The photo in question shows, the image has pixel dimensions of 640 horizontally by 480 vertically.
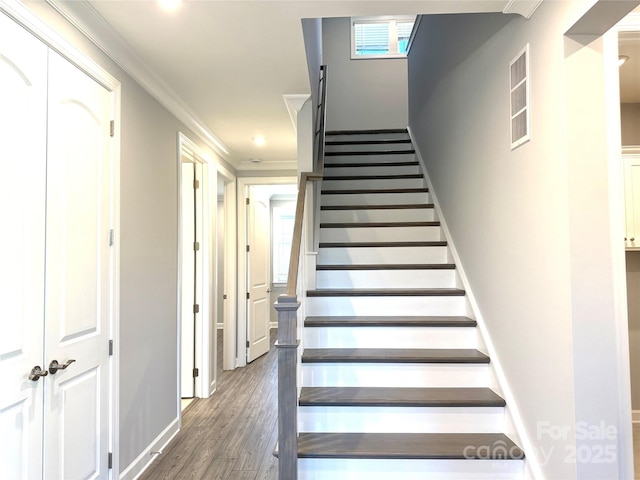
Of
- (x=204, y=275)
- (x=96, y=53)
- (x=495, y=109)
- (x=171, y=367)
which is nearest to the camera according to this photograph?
(x=96, y=53)

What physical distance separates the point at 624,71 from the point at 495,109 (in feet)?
3.90

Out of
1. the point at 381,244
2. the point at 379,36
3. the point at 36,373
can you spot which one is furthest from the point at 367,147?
the point at 36,373

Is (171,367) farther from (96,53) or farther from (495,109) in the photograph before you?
(495,109)

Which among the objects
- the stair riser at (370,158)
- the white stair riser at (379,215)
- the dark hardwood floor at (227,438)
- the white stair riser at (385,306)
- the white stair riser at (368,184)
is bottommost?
the dark hardwood floor at (227,438)

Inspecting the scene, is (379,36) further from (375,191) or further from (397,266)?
(397,266)

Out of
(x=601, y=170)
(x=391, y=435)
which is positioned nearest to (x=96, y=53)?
(x=601, y=170)

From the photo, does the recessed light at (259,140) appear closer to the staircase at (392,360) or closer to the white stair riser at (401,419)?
the staircase at (392,360)

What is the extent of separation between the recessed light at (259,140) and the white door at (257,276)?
3.51 feet

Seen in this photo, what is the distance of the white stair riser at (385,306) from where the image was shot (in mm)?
2879

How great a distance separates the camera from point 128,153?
2379 millimetres

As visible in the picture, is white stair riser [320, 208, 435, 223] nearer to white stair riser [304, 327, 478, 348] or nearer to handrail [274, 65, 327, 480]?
white stair riser [304, 327, 478, 348]

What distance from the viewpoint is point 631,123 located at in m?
3.19

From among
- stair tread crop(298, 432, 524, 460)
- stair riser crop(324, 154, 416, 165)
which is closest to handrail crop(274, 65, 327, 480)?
stair tread crop(298, 432, 524, 460)

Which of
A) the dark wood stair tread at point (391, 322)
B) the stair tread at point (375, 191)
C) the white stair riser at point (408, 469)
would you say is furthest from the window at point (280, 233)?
the white stair riser at point (408, 469)
